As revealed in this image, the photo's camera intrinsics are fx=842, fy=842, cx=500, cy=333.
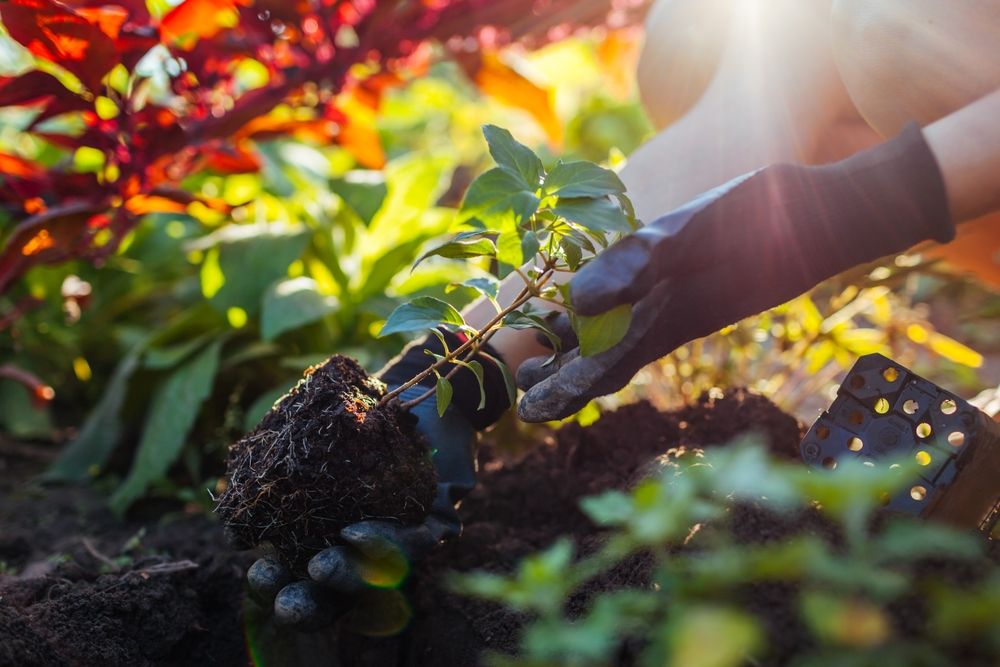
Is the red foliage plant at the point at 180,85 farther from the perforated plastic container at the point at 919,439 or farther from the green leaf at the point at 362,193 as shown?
the perforated plastic container at the point at 919,439

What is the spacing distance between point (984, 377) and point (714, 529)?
6.09ft

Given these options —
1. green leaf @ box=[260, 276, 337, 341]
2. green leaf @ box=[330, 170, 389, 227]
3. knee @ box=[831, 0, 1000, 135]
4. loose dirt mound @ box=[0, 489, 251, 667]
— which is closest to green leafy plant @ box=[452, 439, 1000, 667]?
loose dirt mound @ box=[0, 489, 251, 667]

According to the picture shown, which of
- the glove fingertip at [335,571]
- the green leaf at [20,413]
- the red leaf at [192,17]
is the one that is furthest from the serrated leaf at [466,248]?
the green leaf at [20,413]

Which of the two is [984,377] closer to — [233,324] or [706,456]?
[706,456]

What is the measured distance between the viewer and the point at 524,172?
0.96 meters

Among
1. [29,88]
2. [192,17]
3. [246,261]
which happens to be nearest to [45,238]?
[29,88]

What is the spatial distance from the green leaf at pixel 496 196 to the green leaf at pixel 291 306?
31.8 inches

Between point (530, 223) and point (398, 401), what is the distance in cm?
32

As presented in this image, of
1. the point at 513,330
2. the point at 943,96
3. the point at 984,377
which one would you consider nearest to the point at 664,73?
the point at 943,96

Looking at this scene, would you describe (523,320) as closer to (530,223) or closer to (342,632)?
(530,223)

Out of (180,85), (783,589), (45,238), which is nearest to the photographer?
(783,589)

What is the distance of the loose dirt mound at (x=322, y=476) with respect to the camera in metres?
1.04

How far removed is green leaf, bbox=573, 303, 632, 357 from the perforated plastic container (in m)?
0.34

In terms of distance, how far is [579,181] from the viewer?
3.06 feet
